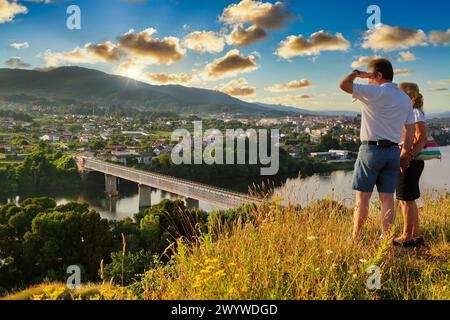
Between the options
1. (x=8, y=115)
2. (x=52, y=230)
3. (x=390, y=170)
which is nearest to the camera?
(x=390, y=170)

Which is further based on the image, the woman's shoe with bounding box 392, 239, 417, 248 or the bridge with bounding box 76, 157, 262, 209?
the bridge with bounding box 76, 157, 262, 209

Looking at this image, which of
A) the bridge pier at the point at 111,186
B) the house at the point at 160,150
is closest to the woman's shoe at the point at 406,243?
the bridge pier at the point at 111,186

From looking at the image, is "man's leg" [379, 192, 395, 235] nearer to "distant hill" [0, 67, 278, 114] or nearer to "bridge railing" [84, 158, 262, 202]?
"bridge railing" [84, 158, 262, 202]

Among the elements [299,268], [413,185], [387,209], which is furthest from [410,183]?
[299,268]

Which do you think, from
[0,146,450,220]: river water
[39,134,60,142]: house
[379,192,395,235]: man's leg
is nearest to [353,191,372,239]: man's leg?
[379,192,395,235]: man's leg

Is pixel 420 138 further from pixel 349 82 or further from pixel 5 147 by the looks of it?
pixel 5 147

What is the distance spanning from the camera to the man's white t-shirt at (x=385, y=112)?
2.72 m

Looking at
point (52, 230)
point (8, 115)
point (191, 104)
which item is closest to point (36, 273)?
point (52, 230)

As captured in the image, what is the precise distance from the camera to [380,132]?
9.25 feet

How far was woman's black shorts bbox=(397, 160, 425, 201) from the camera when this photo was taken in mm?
3180

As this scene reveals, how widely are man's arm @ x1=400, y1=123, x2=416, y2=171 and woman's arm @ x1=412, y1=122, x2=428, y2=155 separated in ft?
0.22
